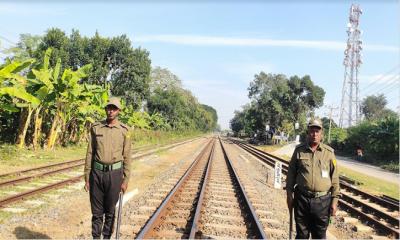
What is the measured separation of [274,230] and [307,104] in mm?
59460

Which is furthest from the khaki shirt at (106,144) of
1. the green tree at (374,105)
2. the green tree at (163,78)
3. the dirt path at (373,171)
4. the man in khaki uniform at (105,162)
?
the green tree at (374,105)

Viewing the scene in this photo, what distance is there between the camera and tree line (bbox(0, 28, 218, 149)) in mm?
19156

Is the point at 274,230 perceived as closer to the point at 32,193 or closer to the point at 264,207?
the point at 264,207

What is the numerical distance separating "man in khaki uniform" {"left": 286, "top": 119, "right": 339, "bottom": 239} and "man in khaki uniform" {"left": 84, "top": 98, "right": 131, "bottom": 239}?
2.40m

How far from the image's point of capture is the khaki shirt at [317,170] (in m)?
5.40

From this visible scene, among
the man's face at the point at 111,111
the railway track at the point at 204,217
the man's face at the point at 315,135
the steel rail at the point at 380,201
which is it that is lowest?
the railway track at the point at 204,217

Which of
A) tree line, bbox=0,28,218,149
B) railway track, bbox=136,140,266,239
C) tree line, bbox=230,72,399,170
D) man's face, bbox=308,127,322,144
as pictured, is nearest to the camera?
man's face, bbox=308,127,322,144

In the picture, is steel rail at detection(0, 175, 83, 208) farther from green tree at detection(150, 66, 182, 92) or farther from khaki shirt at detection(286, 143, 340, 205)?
green tree at detection(150, 66, 182, 92)

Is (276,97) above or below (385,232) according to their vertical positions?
above

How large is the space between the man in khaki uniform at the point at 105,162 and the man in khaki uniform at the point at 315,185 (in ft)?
7.88

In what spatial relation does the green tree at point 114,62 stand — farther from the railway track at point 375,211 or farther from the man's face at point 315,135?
the man's face at point 315,135

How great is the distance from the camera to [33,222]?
8.12m

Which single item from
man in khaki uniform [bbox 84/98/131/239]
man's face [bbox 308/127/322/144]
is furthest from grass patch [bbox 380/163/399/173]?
man in khaki uniform [bbox 84/98/131/239]

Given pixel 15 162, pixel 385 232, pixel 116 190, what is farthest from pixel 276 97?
pixel 116 190
